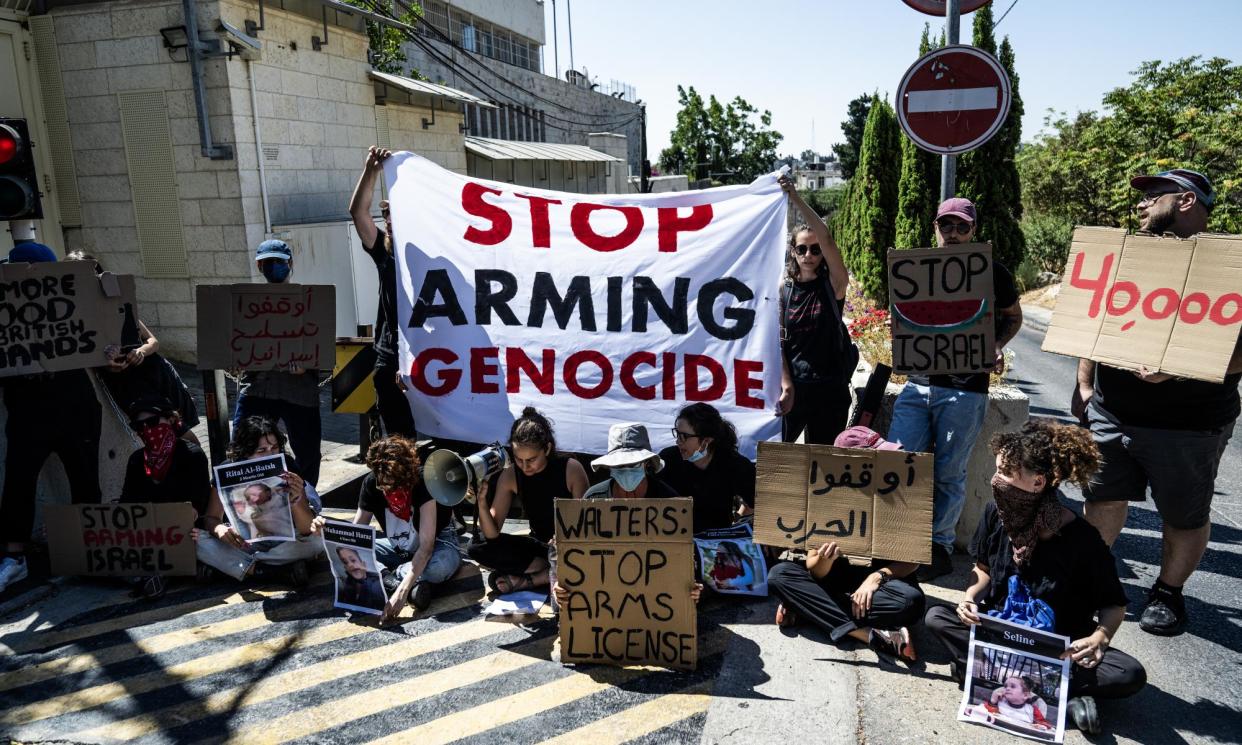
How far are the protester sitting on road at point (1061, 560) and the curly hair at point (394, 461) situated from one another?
9.13ft

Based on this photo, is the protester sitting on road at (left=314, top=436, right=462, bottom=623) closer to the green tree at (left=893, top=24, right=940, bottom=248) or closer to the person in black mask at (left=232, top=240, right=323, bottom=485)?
the person in black mask at (left=232, top=240, right=323, bottom=485)

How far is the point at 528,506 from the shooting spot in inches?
194

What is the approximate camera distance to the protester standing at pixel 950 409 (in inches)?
182

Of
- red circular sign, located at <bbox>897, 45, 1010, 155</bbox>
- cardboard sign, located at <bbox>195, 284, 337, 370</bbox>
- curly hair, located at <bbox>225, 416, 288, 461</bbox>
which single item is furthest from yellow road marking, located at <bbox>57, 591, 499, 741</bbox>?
red circular sign, located at <bbox>897, 45, 1010, 155</bbox>

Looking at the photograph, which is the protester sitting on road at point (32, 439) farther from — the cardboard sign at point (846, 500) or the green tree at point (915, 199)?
the green tree at point (915, 199)

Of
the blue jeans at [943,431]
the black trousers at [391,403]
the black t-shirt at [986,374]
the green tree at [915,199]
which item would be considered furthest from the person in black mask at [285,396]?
the green tree at [915,199]

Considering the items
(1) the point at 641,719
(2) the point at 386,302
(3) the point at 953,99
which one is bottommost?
(1) the point at 641,719

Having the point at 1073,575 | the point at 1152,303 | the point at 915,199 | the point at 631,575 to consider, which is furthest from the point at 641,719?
the point at 915,199

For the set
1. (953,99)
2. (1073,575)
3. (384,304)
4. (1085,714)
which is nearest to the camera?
(1085,714)

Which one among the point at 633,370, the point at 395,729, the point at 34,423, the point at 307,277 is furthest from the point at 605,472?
the point at 307,277

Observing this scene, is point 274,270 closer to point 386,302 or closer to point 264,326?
point 264,326

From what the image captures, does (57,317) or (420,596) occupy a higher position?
(57,317)

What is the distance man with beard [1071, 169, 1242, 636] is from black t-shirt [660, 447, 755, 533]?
168 centimetres

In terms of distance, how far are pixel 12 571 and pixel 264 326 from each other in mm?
1935
